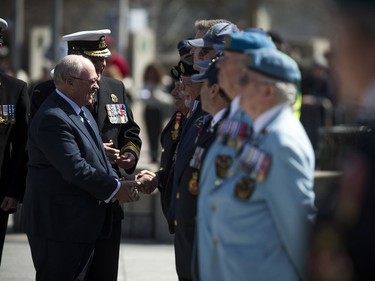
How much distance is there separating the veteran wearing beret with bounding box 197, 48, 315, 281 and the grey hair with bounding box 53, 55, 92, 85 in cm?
203

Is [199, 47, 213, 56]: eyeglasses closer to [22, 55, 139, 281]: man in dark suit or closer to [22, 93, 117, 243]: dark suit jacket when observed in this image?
[22, 55, 139, 281]: man in dark suit

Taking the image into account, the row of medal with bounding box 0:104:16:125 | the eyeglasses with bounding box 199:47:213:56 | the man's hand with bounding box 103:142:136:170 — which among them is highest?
the eyeglasses with bounding box 199:47:213:56

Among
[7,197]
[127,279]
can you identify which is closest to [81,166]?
[7,197]

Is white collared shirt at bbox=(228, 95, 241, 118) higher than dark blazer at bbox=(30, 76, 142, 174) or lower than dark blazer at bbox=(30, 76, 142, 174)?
higher

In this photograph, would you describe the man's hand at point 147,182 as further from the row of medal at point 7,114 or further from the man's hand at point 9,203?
the row of medal at point 7,114

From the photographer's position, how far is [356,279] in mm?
3000

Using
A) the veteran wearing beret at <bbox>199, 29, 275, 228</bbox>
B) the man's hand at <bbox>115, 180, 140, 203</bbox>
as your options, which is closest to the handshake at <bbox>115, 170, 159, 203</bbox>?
the man's hand at <bbox>115, 180, 140, 203</bbox>

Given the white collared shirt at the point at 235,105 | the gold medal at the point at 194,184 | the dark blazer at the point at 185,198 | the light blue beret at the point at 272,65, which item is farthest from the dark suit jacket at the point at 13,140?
the light blue beret at the point at 272,65

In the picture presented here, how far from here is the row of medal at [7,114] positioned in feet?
22.9

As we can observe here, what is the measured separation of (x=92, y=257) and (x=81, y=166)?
809 millimetres

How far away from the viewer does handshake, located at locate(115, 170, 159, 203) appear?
6.09m

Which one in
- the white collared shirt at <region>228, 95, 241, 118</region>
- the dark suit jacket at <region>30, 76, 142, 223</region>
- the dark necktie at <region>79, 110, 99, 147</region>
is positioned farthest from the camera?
the dark suit jacket at <region>30, 76, 142, 223</region>

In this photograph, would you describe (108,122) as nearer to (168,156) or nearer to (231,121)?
(168,156)

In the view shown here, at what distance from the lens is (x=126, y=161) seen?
22.2 feet
